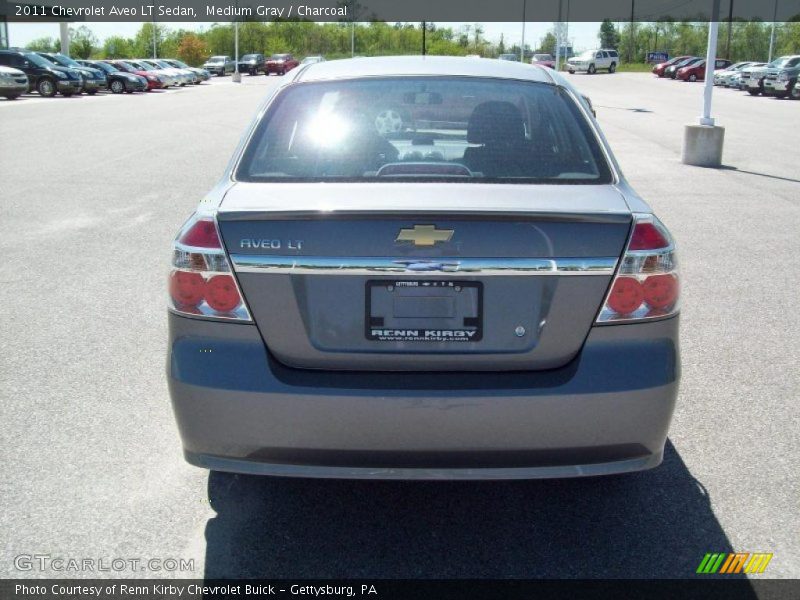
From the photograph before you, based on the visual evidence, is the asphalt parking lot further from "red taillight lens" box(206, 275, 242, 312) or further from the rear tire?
the rear tire

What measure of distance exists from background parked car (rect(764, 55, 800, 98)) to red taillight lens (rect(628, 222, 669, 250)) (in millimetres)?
42642

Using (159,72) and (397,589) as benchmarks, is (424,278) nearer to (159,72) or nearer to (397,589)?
(397,589)

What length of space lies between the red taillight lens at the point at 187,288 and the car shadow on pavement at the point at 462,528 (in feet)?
3.04

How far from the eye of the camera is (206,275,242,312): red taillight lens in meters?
3.13

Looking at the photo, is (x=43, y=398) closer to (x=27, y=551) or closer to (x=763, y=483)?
(x=27, y=551)

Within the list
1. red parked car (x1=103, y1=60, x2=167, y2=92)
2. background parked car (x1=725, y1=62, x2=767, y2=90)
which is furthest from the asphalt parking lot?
background parked car (x1=725, y1=62, x2=767, y2=90)

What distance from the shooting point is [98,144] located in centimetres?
1831

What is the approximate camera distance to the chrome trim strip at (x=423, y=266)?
3.01 meters

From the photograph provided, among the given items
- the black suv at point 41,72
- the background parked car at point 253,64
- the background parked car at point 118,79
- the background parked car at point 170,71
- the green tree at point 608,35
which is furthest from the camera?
the green tree at point 608,35

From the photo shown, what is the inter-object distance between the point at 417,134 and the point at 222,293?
1505mm

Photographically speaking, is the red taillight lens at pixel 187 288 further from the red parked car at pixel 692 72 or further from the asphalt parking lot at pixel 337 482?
the red parked car at pixel 692 72

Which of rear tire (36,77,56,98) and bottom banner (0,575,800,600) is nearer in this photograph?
bottom banner (0,575,800,600)

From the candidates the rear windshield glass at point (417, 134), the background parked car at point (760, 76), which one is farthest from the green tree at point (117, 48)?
the rear windshield glass at point (417, 134)

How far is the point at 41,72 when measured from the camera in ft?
126
